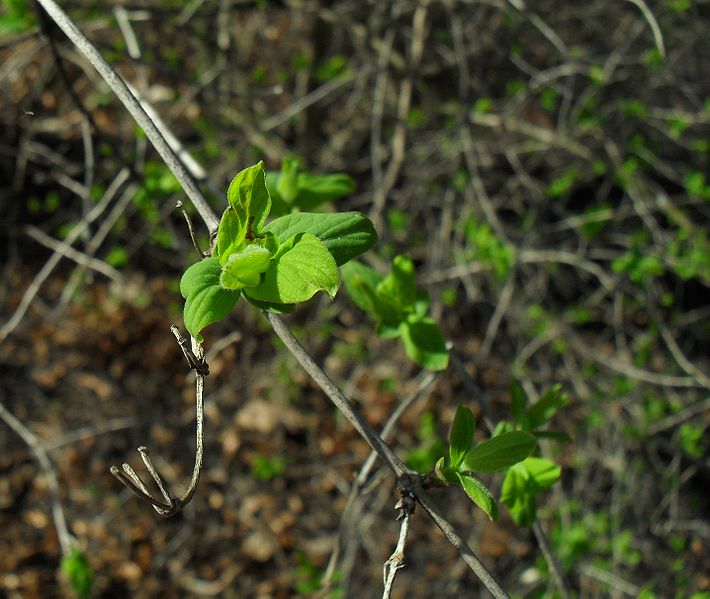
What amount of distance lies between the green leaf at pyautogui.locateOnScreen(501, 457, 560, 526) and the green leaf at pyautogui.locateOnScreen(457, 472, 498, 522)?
286mm

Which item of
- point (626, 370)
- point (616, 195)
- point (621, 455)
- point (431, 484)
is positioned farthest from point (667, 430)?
point (431, 484)

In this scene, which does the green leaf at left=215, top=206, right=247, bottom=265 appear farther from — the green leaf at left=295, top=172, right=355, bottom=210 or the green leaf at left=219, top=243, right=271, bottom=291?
the green leaf at left=295, top=172, right=355, bottom=210

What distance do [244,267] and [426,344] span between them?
0.53 metres

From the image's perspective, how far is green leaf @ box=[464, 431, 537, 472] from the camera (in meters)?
1.11

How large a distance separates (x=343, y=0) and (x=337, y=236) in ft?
9.42

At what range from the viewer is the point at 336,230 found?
1082mm

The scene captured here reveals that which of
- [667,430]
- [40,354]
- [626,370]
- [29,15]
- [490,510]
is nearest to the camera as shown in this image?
[490,510]

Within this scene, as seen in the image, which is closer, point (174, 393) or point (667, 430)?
point (667, 430)

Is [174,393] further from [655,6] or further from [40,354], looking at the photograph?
[655,6]

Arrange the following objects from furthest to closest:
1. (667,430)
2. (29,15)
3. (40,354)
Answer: (40,354)
(667,430)
(29,15)

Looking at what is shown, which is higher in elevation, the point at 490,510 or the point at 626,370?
the point at 490,510

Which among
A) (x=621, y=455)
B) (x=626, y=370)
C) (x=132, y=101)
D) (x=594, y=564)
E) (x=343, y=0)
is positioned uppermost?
(x=132, y=101)

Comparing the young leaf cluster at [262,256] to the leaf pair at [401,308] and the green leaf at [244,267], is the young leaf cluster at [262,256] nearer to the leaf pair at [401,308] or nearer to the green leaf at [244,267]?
the green leaf at [244,267]

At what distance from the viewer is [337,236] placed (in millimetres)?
1085
